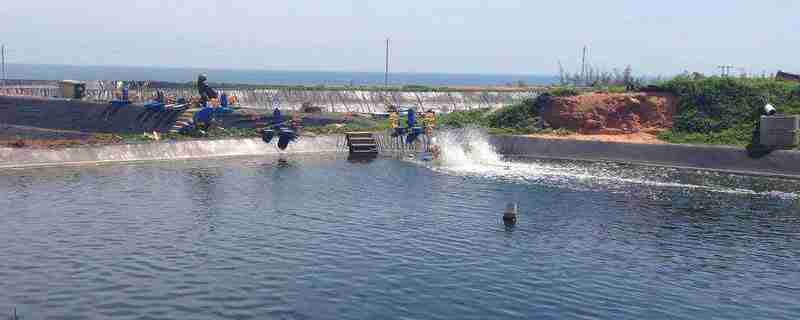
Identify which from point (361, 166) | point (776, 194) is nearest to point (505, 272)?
point (776, 194)

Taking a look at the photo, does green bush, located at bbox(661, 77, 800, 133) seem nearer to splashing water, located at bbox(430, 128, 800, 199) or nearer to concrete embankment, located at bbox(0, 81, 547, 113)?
splashing water, located at bbox(430, 128, 800, 199)

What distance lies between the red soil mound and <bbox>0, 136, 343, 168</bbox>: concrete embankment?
20.3 m

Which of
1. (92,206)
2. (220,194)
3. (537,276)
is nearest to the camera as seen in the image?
(537,276)

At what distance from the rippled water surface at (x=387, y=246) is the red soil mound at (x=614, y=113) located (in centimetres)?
1816

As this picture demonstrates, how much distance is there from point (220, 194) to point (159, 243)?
40.7ft

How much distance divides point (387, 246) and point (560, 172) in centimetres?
2681

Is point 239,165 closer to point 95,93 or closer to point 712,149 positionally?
point 712,149

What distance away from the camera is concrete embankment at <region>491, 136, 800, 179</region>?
58.1 metres

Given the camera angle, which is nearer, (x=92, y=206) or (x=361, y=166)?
(x=92, y=206)

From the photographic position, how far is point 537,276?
29656 millimetres

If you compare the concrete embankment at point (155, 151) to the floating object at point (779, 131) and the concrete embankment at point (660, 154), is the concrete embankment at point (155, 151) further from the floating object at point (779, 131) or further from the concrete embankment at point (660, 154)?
the floating object at point (779, 131)

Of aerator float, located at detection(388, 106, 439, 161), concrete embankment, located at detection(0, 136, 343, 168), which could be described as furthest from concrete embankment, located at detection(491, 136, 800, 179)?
concrete embankment, located at detection(0, 136, 343, 168)

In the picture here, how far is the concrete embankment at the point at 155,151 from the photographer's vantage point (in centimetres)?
5338

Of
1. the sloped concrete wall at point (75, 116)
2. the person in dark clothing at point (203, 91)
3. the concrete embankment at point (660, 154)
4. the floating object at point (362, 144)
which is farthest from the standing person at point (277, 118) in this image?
the concrete embankment at point (660, 154)
